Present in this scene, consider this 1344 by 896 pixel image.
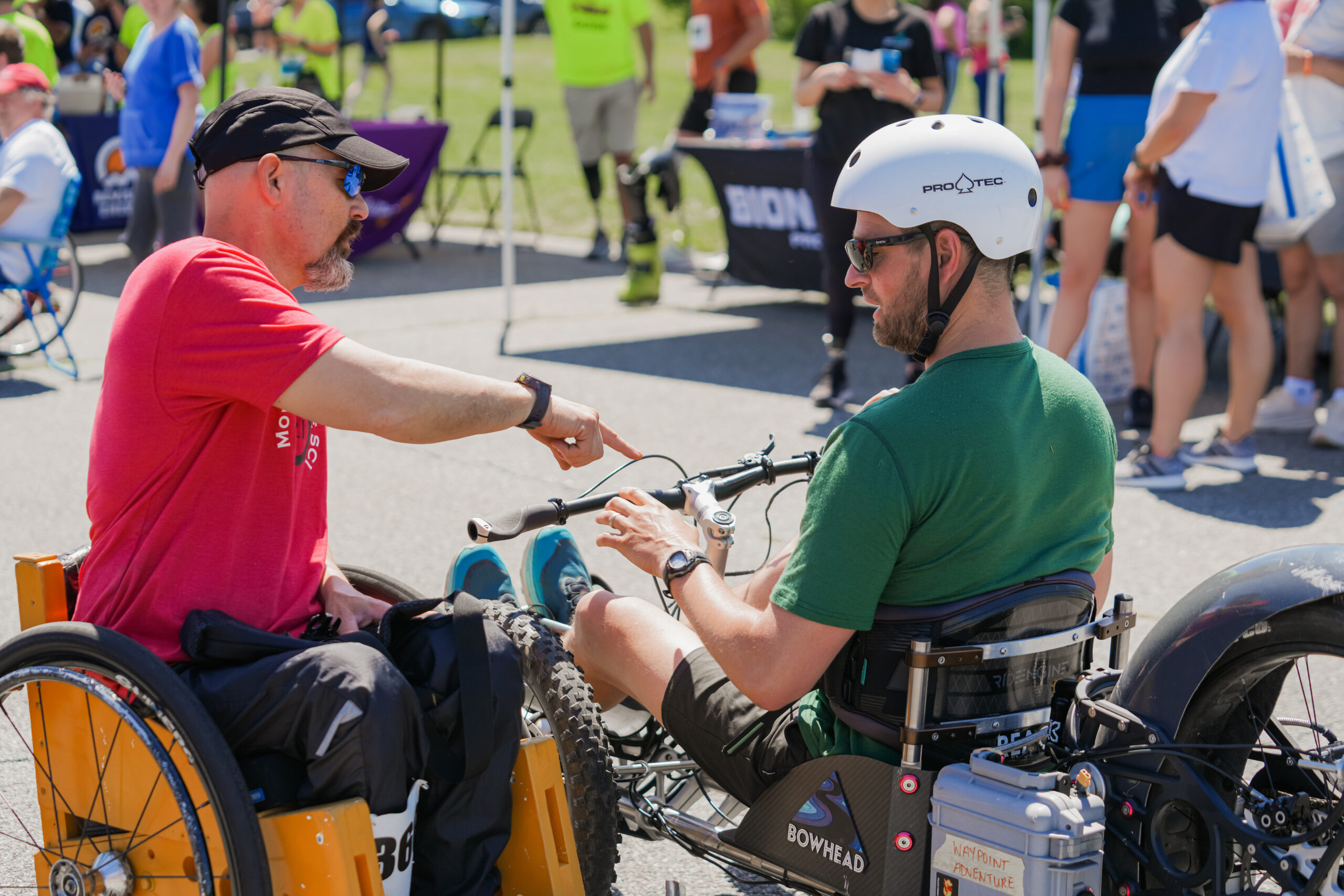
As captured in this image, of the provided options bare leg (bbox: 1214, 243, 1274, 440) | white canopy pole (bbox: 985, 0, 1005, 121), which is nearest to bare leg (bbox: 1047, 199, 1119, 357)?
bare leg (bbox: 1214, 243, 1274, 440)

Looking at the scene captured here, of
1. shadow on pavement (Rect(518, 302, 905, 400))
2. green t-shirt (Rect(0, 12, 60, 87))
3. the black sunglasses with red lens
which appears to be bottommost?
shadow on pavement (Rect(518, 302, 905, 400))

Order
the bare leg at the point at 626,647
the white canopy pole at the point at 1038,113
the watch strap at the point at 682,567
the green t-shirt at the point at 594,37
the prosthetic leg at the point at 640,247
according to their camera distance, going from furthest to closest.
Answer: the green t-shirt at the point at 594,37 < the prosthetic leg at the point at 640,247 < the white canopy pole at the point at 1038,113 < the bare leg at the point at 626,647 < the watch strap at the point at 682,567

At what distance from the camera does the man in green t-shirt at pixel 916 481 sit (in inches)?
88.1

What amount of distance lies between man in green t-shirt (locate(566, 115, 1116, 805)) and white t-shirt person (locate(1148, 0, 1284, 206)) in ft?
11.3

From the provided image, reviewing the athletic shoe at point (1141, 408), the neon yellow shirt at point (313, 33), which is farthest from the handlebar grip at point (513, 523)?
the neon yellow shirt at point (313, 33)

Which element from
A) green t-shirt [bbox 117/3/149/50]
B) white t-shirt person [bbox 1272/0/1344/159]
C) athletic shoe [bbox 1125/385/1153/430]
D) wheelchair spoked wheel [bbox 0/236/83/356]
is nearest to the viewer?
white t-shirt person [bbox 1272/0/1344/159]

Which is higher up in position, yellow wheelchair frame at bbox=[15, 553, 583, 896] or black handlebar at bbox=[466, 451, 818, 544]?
black handlebar at bbox=[466, 451, 818, 544]

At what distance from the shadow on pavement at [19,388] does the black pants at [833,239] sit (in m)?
4.18

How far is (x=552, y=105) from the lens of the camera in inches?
966

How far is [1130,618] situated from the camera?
2617 millimetres

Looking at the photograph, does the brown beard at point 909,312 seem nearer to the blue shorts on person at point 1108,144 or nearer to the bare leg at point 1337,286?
the blue shorts on person at point 1108,144

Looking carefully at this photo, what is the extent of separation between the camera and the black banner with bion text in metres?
9.44

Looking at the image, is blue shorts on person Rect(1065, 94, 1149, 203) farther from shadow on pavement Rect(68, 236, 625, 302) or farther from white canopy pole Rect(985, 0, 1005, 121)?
shadow on pavement Rect(68, 236, 625, 302)

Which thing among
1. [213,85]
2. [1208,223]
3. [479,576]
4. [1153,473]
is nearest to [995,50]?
[1208,223]
